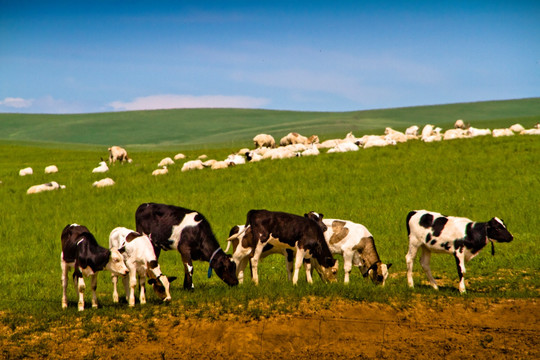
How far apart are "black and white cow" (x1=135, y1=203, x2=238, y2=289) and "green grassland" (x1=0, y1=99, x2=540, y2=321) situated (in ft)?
1.93

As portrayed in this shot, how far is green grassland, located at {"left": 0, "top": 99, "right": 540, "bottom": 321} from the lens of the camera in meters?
15.1

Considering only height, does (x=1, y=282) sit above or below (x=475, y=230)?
below

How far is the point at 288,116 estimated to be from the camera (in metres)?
183

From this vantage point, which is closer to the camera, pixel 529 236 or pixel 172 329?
pixel 172 329

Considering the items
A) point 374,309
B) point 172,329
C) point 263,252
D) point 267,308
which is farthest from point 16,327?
point 374,309

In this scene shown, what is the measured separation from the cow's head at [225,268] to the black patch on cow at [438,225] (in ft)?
17.7

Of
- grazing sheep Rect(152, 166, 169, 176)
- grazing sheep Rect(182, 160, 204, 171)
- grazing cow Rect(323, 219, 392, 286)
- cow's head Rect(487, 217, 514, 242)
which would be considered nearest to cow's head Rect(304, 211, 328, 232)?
grazing cow Rect(323, 219, 392, 286)

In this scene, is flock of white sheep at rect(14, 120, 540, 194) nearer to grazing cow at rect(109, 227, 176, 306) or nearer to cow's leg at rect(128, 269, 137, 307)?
grazing cow at rect(109, 227, 176, 306)

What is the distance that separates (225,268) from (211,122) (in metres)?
156

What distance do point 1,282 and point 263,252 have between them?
30.3 feet

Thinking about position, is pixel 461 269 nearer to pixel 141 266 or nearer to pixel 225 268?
pixel 225 268

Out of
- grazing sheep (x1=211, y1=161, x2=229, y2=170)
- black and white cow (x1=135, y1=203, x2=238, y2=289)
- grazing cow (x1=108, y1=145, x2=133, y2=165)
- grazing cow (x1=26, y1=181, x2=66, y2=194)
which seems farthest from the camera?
grazing cow (x1=108, y1=145, x2=133, y2=165)

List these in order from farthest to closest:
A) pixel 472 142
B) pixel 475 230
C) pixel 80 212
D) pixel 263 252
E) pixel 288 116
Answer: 1. pixel 288 116
2. pixel 472 142
3. pixel 80 212
4. pixel 263 252
5. pixel 475 230

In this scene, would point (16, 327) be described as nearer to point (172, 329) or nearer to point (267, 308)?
point (172, 329)
